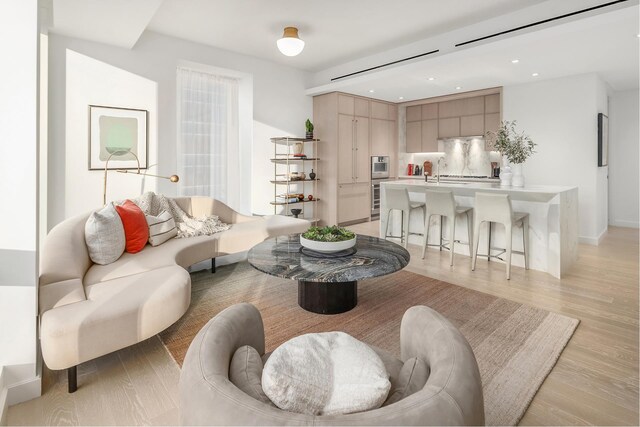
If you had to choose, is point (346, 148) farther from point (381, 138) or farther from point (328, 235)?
point (328, 235)

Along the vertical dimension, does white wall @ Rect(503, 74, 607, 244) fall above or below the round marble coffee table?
above

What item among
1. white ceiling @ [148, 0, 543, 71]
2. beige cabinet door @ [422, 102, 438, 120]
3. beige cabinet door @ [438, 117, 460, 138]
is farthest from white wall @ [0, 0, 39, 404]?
beige cabinet door @ [422, 102, 438, 120]

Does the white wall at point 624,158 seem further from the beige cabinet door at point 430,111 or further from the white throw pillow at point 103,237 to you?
the white throw pillow at point 103,237

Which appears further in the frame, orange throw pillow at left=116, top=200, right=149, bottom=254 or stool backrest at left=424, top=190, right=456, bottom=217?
stool backrest at left=424, top=190, right=456, bottom=217

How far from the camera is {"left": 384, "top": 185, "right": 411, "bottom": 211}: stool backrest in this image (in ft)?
16.0

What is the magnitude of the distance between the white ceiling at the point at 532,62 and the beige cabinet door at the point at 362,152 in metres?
0.64

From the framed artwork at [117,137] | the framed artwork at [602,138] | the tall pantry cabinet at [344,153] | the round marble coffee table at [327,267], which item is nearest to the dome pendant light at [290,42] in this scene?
the framed artwork at [117,137]

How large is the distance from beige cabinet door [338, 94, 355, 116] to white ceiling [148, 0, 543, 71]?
3.72ft

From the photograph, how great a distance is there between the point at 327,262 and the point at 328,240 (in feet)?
0.80

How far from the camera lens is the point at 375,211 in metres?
7.72

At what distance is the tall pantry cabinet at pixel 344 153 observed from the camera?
6.74 meters

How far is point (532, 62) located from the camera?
4801 millimetres

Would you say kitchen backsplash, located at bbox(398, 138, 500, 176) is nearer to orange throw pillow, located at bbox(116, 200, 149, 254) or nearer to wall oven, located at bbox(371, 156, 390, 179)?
wall oven, located at bbox(371, 156, 390, 179)

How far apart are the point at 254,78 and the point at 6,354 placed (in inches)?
203
